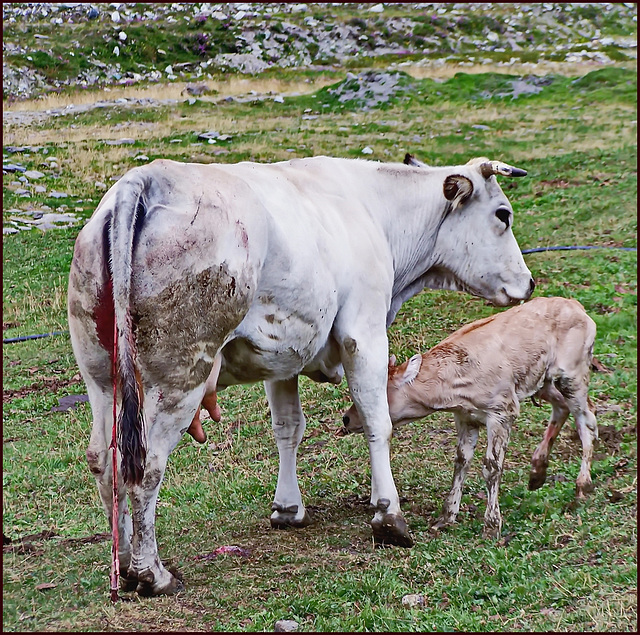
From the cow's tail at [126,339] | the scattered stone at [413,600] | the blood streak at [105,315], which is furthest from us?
the scattered stone at [413,600]

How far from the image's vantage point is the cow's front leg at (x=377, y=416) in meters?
6.15

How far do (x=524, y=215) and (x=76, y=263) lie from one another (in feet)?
40.3

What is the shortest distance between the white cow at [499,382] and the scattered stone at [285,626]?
1.85 metres

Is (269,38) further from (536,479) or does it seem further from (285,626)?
(285,626)

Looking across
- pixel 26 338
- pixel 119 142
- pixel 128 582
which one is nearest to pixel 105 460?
pixel 128 582

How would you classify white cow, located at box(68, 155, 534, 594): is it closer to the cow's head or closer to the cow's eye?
the cow's head

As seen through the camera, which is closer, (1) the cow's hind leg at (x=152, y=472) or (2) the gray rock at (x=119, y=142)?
(1) the cow's hind leg at (x=152, y=472)

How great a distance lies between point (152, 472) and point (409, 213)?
328 centimetres

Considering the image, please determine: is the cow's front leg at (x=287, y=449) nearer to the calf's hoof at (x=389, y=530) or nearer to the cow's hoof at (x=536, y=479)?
the calf's hoof at (x=389, y=530)

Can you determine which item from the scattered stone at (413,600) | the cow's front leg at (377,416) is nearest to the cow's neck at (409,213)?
the cow's front leg at (377,416)

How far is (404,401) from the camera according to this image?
684 cm

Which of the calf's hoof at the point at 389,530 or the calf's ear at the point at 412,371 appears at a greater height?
the calf's ear at the point at 412,371

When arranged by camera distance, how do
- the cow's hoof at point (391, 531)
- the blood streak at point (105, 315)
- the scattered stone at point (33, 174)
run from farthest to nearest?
1. the scattered stone at point (33, 174)
2. the cow's hoof at point (391, 531)
3. the blood streak at point (105, 315)

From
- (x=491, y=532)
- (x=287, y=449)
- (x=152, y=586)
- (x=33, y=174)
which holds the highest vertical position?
(x=152, y=586)
